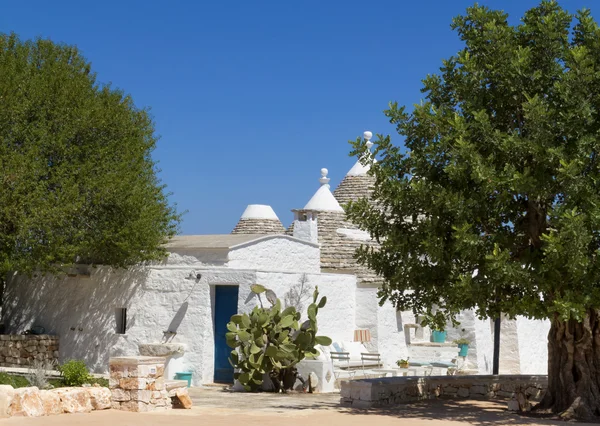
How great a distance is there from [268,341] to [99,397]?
4.79 metres

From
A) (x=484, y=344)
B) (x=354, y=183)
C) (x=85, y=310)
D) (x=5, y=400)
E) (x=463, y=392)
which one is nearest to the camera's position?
(x=5, y=400)

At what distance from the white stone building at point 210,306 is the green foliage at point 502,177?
5826mm

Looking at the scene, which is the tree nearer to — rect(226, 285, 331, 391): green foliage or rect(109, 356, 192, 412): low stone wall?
rect(226, 285, 331, 391): green foliage

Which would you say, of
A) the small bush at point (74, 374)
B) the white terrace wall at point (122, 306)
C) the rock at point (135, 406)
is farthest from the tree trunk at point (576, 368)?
the small bush at point (74, 374)

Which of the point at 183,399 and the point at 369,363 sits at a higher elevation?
the point at 369,363

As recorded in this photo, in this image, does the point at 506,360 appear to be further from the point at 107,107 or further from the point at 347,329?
the point at 107,107

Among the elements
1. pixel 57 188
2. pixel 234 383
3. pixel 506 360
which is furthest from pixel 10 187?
pixel 506 360

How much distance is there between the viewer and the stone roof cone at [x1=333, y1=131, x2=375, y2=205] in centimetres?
2905

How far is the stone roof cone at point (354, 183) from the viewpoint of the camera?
2905 cm

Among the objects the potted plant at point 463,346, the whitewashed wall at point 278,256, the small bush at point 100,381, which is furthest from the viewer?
the potted plant at point 463,346

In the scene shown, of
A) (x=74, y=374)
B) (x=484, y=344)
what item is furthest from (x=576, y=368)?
(x=484, y=344)

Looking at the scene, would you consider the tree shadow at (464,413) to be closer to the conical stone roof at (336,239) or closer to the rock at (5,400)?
the rock at (5,400)

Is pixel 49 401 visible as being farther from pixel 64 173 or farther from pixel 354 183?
pixel 354 183

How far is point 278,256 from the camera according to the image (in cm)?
2208
